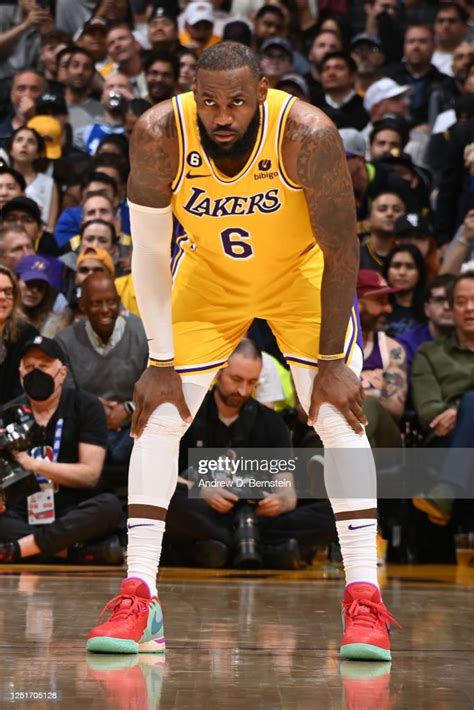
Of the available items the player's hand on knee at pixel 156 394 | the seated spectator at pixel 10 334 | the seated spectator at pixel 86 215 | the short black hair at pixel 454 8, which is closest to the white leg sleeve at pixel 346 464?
the player's hand on knee at pixel 156 394

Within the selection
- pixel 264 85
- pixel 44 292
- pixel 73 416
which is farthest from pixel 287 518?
pixel 264 85

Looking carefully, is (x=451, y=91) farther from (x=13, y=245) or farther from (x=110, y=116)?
(x=13, y=245)

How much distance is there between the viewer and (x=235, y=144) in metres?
3.29

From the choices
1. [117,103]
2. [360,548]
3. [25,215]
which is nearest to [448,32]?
[117,103]

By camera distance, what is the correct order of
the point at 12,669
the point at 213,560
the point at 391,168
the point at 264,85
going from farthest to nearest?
the point at 391,168
the point at 213,560
the point at 264,85
the point at 12,669

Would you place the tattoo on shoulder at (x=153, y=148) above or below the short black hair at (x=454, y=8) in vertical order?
below

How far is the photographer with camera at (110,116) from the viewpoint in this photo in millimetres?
9273

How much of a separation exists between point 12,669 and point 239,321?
1.23 metres

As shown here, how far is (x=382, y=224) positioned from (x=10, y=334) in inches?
103

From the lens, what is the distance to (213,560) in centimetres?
620

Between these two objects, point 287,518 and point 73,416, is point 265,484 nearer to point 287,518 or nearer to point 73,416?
point 287,518

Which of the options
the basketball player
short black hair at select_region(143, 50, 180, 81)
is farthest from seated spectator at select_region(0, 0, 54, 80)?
the basketball player

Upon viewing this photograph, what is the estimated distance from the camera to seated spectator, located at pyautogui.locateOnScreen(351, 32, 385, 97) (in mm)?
10297

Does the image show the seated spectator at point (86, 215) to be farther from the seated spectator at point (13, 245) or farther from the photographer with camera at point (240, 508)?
the photographer with camera at point (240, 508)
